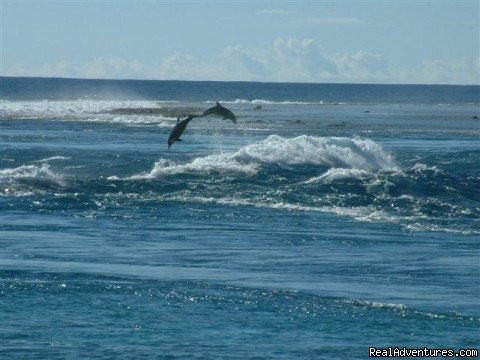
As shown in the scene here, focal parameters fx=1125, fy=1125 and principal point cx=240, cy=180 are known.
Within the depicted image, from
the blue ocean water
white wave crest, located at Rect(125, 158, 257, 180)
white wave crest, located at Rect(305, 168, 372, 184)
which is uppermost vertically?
white wave crest, located at Rect(305, 168, 372, 184)

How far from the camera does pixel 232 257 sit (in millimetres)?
19562

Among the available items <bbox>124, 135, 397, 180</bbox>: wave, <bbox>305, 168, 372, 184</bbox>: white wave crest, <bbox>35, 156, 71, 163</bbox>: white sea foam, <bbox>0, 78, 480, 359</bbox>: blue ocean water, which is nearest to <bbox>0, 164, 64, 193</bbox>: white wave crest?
<bbox>0, 78, 480, 359</bbox>: blue ocean water

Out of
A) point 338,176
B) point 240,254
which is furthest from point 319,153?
point 240,254

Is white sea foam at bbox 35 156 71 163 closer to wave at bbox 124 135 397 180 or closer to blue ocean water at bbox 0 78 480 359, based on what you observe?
blue ocean water at bbox 0 78 480 359

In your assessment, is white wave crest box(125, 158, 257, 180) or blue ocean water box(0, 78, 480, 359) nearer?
blue ocean water box(0, 78, 480, 359)

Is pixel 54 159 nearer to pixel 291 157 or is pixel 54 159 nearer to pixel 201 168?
pixel 201 168

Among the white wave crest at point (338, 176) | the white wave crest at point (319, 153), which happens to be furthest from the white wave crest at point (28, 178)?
the white wave crest at point (338, 176)

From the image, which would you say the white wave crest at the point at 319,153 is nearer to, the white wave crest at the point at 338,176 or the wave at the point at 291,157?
the wave at the point at 291,157

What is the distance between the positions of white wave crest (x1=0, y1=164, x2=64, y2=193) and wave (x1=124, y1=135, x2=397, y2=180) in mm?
2488

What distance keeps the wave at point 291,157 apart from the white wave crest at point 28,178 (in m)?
2.49

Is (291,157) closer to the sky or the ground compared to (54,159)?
closer to the sky

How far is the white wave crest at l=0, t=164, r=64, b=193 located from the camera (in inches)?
1165

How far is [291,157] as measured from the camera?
34.7 m

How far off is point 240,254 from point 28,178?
11748mm
